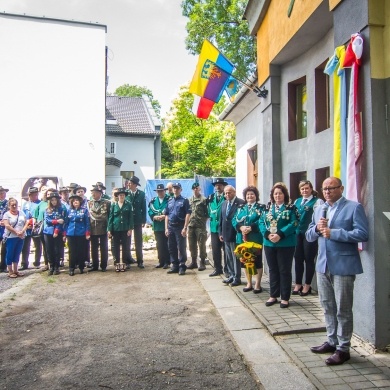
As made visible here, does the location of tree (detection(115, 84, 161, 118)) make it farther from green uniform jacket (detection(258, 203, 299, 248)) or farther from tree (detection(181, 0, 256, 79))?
green uniform jacket (detection(258, 203, 299, 248))

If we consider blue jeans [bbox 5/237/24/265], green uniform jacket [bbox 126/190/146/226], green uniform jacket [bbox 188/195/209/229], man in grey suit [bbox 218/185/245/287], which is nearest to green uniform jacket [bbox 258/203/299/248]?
man in grey suit [bbox 218/185/245/287]

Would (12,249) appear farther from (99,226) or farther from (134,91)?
(134,91)

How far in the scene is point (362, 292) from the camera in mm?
4352

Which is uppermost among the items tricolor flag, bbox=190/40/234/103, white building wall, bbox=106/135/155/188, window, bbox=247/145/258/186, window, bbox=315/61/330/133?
white building wall, bbox=106/135/155/188

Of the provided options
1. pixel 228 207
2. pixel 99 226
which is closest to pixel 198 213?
pixel 228 207

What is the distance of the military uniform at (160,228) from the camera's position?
9.26m

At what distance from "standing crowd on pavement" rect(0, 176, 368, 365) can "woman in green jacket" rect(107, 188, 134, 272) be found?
2cm

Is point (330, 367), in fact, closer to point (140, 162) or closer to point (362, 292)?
point (362, 292)

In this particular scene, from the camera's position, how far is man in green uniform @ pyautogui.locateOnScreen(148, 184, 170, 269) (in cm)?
924

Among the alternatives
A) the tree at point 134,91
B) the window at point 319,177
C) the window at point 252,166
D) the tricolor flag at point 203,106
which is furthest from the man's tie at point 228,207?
the tree at point 134,91

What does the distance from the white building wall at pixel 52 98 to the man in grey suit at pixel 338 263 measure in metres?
19.5

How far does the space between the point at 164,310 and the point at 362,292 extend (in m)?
2.93

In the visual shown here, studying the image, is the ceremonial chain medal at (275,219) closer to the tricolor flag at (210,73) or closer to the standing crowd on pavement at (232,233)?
the standing crowd on pavement at (232,233)

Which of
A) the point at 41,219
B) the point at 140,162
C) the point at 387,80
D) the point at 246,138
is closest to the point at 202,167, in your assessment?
the point at 140,162
